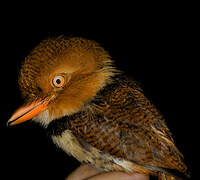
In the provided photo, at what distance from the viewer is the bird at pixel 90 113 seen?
1.15m

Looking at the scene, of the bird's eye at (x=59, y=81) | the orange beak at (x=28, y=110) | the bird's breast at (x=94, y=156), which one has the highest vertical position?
the bird's eye at (x=59, y=81)

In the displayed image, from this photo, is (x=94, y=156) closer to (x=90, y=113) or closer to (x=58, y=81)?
(x=90, y=113)

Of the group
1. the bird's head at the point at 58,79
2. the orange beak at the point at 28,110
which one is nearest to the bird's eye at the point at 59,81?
the bird's head at the point at 58,79

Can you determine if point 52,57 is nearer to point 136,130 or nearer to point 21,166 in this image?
point 136,130

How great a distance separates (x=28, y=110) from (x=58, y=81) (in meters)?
0.27

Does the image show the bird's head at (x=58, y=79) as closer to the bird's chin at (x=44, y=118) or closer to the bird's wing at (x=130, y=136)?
the bird's chin at (x=44, y=118)

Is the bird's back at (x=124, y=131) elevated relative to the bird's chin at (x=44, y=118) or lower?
lower

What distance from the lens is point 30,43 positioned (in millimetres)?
2840

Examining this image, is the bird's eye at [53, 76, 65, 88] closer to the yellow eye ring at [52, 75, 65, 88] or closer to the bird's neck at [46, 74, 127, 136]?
the yellow eye ring at [52, 75, 65, 88]

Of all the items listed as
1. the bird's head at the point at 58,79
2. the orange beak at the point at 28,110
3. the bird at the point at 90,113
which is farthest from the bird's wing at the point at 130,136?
the orange beak at the point at 28,110

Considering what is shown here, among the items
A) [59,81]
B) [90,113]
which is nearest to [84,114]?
[90,113]

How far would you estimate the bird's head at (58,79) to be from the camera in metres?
1.21

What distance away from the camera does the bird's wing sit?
114 centimetres

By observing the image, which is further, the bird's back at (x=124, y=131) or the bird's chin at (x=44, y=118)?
the bird's chin at (x=44, y=118)
